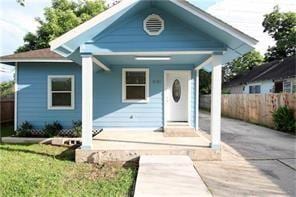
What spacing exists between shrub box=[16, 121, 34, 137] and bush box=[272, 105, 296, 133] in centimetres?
1076

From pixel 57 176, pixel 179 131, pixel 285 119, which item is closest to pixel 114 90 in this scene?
pixel 179 131

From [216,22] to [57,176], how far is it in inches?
196

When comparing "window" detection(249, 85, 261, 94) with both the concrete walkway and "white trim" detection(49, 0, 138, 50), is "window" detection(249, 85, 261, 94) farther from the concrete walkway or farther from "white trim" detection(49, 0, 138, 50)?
"white trim" detection(49, 0, 138, 50)

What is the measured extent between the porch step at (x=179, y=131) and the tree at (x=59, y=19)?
17321mm

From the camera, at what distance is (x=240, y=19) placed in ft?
72.8

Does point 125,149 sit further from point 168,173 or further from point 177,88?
point 177,88

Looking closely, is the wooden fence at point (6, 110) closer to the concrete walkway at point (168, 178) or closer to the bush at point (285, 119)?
the concrete walkway at point (168, 178)

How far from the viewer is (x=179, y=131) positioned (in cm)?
1124

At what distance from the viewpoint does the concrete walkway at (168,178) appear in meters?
5.53

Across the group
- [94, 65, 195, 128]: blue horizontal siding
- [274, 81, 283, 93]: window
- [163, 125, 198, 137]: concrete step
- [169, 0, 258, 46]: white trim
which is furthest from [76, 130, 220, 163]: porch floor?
[274, 81, 283, 93]: window

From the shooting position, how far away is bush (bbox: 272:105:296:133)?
1449 centimetres

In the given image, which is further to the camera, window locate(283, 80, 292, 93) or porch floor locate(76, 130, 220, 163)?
window locate(283, 80, 292, 93)

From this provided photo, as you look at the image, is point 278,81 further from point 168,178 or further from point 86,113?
point 168,178

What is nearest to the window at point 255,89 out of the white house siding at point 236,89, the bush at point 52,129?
the white house siding at point 236,89
